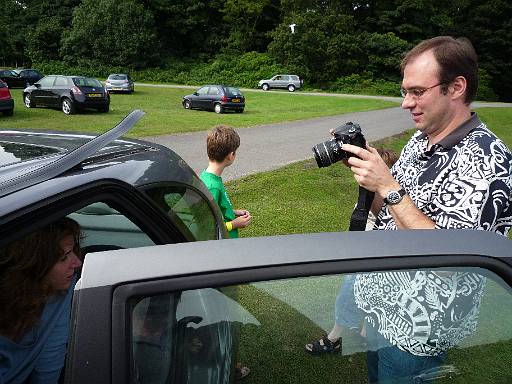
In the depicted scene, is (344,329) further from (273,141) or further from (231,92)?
(231,92)

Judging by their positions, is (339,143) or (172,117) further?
(172,117)

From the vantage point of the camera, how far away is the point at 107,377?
2.93ft

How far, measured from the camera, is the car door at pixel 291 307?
956 mm

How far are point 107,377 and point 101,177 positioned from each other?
73 cm

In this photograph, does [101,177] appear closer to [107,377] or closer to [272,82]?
[107,377]

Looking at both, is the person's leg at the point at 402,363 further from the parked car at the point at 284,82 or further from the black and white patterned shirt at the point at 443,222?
the parked car at the point at 284,82

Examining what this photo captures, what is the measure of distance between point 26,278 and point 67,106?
17895 mm

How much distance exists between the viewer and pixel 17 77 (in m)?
30.2

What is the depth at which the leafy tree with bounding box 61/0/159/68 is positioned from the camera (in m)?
46.4

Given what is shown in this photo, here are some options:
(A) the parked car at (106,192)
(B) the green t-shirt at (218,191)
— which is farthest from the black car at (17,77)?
(A) the parked car at (106,192)

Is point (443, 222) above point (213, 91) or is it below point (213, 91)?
above

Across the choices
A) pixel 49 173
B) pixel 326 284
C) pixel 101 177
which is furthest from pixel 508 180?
pixel 49 173

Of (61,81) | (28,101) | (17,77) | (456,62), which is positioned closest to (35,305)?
(456,62)

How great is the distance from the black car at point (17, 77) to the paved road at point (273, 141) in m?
21.8
